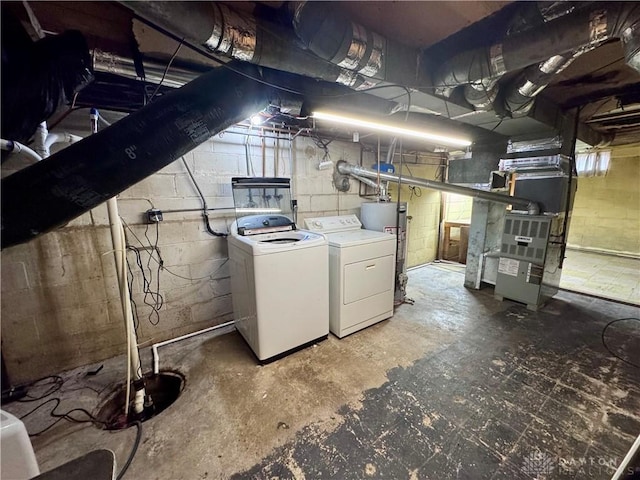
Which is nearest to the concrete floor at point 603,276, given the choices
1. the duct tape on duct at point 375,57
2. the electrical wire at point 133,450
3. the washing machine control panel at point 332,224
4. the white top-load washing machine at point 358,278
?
the white top-load washing machine at point 358,278

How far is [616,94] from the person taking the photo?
2.50m

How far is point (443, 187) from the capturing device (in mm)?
3281

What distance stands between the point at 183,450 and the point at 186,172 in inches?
83.0

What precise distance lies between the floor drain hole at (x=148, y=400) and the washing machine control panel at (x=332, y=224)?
6.03ft

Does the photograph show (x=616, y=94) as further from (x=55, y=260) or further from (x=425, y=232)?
(x=55, y=260)

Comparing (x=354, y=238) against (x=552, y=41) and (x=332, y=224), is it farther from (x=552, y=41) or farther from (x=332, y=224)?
(x=552, y=41)

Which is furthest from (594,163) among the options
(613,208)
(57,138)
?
(57,138)

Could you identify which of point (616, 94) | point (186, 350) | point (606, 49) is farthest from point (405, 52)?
point (186, 350)

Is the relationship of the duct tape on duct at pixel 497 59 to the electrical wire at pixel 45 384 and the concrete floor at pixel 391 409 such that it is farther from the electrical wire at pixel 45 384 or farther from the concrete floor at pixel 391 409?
the electrical wire at pixel 45 384

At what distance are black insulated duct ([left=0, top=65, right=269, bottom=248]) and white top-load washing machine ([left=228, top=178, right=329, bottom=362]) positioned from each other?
904 millimetres

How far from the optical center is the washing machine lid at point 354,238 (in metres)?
2.44

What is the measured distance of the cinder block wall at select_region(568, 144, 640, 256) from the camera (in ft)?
17.1

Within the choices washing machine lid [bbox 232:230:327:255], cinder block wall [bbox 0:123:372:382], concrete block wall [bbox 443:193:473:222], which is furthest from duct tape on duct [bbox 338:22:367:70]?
concrete block wall [bbox 443:193:473:222]

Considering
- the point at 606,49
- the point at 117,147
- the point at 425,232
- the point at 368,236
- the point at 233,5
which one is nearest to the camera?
the point at 117,147
